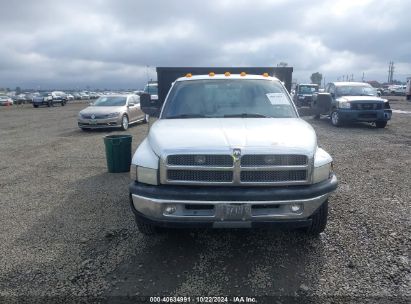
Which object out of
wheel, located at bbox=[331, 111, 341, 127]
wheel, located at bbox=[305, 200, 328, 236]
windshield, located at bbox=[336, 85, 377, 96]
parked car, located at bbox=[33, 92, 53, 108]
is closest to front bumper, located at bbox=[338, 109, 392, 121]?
wheel, located at bbox=[331, 111, 341, 127]

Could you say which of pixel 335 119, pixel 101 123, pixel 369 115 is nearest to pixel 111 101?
pixel 101 123

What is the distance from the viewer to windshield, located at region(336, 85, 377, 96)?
14.2 meters

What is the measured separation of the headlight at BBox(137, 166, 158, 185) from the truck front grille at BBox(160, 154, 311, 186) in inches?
3.0

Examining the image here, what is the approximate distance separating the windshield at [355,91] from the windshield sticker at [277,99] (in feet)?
A: 36.4

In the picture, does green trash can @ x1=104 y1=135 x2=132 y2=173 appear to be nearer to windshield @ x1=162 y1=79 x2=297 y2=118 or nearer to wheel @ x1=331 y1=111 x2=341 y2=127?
windshield @ x1=162 y1=79 x2=297 y2=118

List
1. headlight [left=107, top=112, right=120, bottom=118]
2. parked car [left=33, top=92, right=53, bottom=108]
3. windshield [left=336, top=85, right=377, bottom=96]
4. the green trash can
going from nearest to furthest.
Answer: the green trash can
headlight [left=107, top=112, right=120, bottom=118]
windshield [left=336, top=85, right=377, bottom=96]
parked car [left=33, top=92, right=53, bottom=108]

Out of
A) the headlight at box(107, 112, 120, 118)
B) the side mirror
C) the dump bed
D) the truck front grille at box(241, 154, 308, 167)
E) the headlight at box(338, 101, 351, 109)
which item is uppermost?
the dump bed

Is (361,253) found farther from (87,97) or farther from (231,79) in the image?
(87,97)

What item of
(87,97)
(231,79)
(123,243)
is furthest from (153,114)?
(87,97)

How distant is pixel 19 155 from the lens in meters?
9.27

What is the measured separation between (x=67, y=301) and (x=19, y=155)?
304 inches

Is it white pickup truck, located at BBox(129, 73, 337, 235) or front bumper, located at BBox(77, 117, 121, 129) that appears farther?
front bumper, located at BBox(77, 117, 121, 129)

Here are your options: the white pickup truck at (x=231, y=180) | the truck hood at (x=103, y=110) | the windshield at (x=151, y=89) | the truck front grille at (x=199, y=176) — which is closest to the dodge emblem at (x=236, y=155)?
the white pickup truck at (x=231, y=180)

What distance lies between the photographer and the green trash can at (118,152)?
22.4ft
